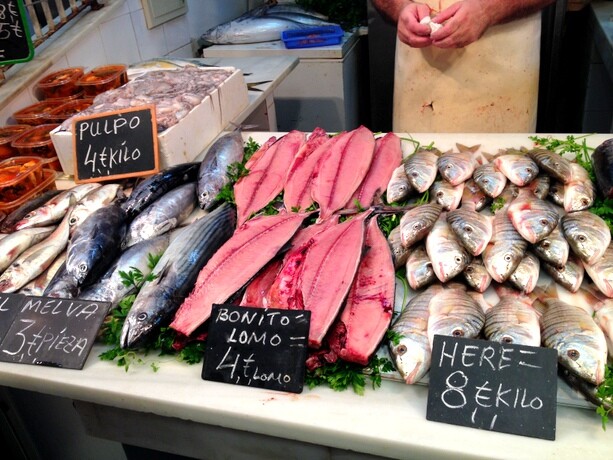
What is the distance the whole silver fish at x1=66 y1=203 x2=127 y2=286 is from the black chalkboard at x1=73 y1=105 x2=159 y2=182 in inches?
11.9

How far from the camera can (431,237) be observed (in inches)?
57.1

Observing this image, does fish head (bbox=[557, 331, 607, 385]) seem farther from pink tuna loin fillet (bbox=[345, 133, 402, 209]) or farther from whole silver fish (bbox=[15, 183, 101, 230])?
whole silver fish (bbox=[15, 183, 101, 230])

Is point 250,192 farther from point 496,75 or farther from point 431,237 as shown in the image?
point 496,75

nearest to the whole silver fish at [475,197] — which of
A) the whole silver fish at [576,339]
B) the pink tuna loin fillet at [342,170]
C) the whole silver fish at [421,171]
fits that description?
the whole silver fish at [421,171]

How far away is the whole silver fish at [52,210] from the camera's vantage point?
1.86m

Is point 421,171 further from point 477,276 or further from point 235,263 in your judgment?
point 235,263

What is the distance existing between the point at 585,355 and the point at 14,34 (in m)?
2.26

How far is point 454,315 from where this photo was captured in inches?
Answer: 48.1

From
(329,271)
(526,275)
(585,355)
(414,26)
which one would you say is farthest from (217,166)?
(585,355)

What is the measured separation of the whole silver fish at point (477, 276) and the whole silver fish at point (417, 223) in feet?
0.51

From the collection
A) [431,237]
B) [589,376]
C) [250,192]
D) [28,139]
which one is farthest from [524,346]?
[28,139]

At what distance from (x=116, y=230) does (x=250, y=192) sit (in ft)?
1.51

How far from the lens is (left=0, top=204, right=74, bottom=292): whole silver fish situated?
1.61 m

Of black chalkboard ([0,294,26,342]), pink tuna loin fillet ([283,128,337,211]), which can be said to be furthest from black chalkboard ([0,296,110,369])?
pink tuna loin fillet ([283,128,337,211])
